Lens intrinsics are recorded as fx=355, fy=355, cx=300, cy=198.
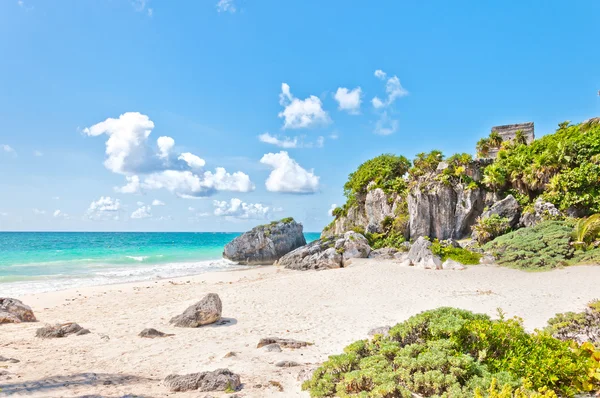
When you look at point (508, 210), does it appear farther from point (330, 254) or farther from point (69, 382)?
point (69, 382)

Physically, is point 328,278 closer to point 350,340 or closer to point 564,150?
point 350,340

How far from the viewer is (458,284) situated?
1505cm

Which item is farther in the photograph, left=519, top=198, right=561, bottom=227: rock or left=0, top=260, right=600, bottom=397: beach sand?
left=519, top=198, right=561, bottom=227: rock

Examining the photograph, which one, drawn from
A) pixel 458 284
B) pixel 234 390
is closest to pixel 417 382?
pixel 234 390

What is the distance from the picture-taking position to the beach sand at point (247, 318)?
6.19m

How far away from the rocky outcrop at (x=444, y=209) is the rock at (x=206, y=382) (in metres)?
26.0

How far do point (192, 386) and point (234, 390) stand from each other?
2.26 feet

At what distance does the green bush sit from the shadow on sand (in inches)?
128

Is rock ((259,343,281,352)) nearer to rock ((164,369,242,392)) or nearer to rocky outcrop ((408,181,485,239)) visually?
rock ((164,369,242,392))

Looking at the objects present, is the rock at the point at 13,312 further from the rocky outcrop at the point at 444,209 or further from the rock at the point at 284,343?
the rocky outcrop at the point at 444,209

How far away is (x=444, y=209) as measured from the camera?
2886cm

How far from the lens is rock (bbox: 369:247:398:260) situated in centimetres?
2517

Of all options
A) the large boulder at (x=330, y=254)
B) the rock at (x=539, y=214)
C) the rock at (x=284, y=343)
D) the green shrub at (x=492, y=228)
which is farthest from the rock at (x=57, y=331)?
the rock at (x=539, y=214)

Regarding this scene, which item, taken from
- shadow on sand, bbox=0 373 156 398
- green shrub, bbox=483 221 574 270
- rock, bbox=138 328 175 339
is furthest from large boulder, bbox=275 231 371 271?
shadow on sand, bbox=0 373 156 398
